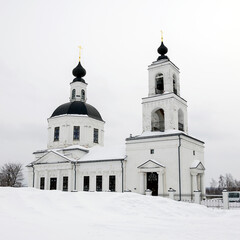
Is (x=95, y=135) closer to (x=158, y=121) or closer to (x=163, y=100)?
(x=158, y=121)

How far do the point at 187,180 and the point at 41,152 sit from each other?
57.9 ft

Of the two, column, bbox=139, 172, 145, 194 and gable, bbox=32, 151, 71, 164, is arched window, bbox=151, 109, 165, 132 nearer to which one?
column, bbox=139, 172, 145, 194

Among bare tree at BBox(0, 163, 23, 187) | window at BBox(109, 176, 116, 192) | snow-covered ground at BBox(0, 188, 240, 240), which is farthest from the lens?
bare tree at BBox(0, 163, 23, 187)

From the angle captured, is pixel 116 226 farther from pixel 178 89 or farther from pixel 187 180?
pixel 178 89

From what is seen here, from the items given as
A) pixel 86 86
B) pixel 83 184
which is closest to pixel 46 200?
pixel 83 184

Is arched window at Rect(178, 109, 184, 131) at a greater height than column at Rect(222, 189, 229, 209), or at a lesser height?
greater

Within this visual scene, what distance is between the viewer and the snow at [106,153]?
27.9 meters

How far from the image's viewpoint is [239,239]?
8.17 meters

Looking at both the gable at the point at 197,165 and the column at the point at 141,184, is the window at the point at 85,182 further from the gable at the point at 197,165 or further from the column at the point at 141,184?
the gable at the point at 197,165

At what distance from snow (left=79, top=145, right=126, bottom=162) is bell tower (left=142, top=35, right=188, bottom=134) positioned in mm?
3515

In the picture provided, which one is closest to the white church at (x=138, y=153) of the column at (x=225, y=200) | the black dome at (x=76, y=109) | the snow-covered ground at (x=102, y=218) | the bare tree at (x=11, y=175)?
the black dome at (x=76, y=109)

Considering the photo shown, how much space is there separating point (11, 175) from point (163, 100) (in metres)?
43.2

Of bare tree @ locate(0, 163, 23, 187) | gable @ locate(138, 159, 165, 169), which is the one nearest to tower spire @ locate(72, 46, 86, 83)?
gable @ locate(138, 159, 165, 169)

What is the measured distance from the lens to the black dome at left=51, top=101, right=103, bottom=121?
33.9m
